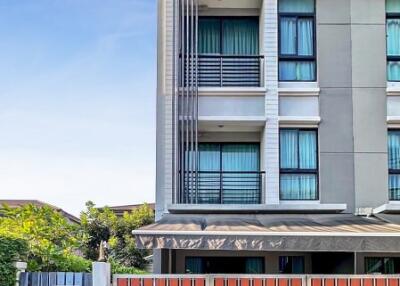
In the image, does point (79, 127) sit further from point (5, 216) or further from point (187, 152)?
point (187, 152)

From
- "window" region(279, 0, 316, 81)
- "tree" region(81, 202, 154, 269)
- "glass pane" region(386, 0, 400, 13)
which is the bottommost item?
"tree" region(81, 202, 154, 269)

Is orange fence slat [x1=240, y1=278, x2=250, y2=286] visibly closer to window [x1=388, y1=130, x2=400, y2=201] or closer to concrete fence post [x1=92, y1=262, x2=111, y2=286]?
concrete fence post [x1=92, y1=262, x2=111, y2=286]

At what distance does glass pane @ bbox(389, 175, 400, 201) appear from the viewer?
2059 centimetres

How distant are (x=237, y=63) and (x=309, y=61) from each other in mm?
2318

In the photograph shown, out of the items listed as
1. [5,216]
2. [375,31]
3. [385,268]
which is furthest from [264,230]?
[5,216]

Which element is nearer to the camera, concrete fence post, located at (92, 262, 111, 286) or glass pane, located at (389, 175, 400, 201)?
concrete fence post, located at (92, 262, 111, 286)

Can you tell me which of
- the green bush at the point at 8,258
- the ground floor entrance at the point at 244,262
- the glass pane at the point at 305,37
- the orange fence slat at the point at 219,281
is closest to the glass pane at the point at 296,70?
the glass pane at the point at 305,37

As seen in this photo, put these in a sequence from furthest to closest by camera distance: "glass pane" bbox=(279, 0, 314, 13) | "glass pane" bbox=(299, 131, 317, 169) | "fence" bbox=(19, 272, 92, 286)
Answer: "glass pane" bbox=(279, 0, 314, 13) → "glass pane" bbox=(299, 131, 317, 169) → "fence" bbox=(19, 272, 92, 286)

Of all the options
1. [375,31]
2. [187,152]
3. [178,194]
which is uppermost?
[375,31]

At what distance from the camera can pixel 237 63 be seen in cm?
2184

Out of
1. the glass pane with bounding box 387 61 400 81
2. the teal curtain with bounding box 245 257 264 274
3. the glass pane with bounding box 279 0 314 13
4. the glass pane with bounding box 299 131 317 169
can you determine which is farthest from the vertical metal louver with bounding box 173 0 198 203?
the glass pane with bounding box 387 61 400 81

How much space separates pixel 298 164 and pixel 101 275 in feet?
26.6

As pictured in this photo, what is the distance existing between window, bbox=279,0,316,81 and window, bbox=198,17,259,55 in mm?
1403

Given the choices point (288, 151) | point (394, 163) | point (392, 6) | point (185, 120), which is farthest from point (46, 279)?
point (392, 6)
